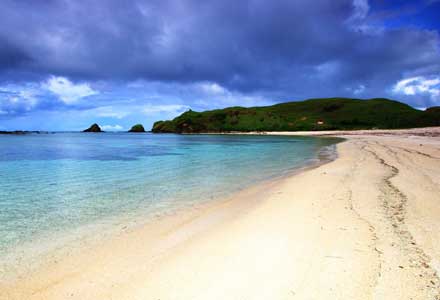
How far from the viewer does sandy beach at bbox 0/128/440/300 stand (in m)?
4.16

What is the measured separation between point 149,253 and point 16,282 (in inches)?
90.2

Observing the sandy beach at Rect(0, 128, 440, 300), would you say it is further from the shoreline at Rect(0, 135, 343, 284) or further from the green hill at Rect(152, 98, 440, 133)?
the green hill at Rect(152, 98, 440, 133)

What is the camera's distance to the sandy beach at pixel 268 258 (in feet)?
13.6

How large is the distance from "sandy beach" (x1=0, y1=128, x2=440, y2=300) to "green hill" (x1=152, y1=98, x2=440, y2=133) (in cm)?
14401

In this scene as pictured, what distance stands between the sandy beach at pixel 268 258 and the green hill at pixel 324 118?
14401cm

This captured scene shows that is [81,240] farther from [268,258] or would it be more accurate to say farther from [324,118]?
[324,118]

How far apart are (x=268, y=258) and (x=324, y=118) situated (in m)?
175

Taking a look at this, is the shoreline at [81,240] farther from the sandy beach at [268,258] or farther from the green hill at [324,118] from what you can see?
the green hill at [324,118]

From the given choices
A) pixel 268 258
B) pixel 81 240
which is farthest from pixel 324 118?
pixel 81 240

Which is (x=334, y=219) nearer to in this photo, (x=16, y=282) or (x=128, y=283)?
(x=128, y=283)

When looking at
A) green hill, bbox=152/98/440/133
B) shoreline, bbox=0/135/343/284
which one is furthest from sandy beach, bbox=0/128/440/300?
green hill, bbox=152/98/440/133

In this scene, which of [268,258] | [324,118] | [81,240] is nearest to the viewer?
[268,258]

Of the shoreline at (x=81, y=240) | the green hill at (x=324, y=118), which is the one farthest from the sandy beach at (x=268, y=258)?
the green hill at (x=324, y=118)

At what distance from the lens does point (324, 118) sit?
549 feet
